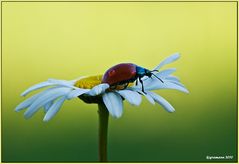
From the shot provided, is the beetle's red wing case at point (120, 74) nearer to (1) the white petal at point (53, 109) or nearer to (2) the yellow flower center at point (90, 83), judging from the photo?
(2) the yellow flower center at point (90, 83)

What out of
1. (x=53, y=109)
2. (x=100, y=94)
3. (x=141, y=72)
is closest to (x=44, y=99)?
(x=53, y=109)

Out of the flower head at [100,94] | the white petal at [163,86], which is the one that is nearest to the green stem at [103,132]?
the flower head at [100,94]

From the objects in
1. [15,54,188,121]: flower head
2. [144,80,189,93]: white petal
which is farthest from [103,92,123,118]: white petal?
[144,80,189,93]: white petal

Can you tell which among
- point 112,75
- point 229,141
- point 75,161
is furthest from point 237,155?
point 112,75

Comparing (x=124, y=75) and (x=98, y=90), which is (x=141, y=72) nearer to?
(x=124, y=75)

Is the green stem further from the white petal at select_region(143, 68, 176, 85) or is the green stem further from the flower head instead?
the white petal at select_region(143, 68, 176, 85)

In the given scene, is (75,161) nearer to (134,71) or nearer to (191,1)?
(134,71)
